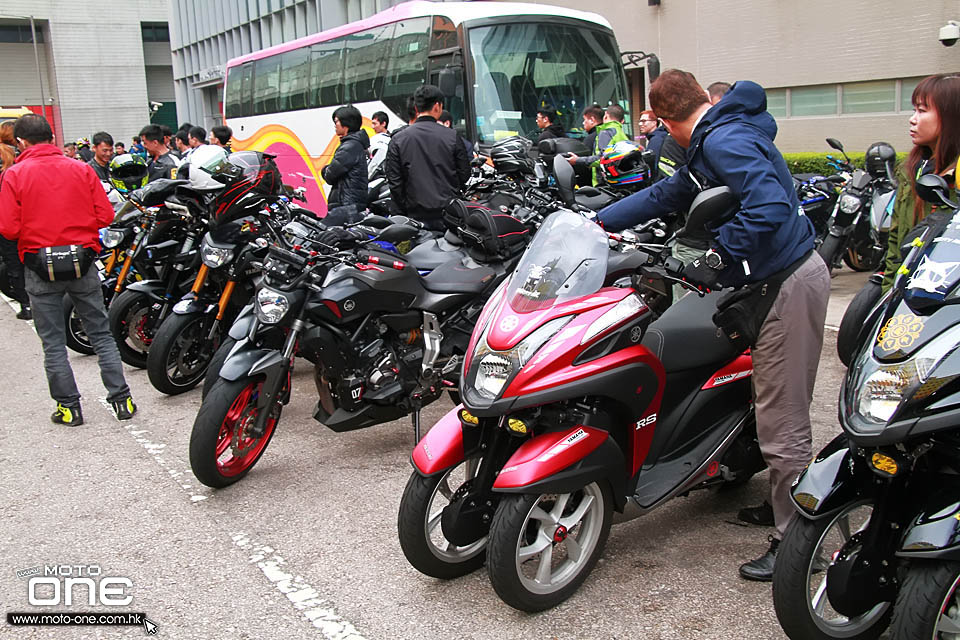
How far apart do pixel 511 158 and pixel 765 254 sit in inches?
127

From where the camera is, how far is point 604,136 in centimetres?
893

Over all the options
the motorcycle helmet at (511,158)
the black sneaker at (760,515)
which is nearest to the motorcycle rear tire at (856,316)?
the black sneaker at (760,515)

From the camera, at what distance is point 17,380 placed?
7375 mm

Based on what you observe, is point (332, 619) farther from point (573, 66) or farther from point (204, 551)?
point (573, 66)

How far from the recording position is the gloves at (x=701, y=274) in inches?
125

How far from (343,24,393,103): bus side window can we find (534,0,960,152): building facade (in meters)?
6.91

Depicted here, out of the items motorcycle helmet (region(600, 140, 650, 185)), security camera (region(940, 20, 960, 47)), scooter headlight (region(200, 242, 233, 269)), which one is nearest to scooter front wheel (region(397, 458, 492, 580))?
motorcycle helmet (region(600, 140, 650, 185))

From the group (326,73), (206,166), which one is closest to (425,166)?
(206,166)

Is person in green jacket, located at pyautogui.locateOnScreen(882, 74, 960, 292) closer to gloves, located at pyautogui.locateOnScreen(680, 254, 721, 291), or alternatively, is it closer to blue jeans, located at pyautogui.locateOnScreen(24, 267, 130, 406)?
gloves, located at pyautogui.locateOnScreen(680, 254, 721, 291)

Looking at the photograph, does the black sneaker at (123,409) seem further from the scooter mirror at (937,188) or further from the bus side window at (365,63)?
the bus side window at (365,63)

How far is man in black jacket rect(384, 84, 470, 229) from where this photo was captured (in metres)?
6.84

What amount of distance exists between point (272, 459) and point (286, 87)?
12.7m

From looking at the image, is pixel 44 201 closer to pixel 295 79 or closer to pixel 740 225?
pixel 740 225

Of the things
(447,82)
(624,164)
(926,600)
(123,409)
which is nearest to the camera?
(926,600)
